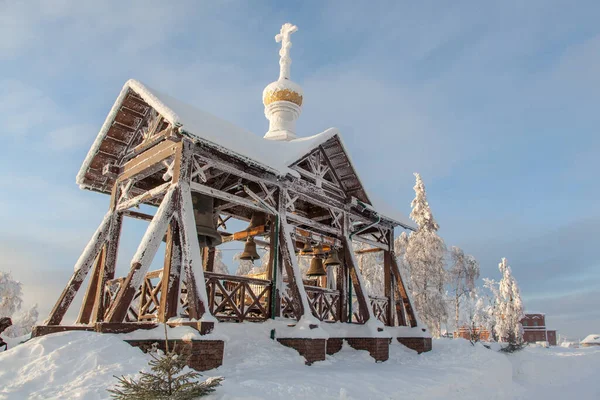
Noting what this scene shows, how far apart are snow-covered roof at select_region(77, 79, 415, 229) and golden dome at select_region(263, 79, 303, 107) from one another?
3641 millimetres

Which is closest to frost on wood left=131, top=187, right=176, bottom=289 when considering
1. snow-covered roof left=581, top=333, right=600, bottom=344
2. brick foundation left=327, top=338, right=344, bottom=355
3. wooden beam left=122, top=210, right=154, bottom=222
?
wooden beam left=122, top=210, right=154, bottom=222

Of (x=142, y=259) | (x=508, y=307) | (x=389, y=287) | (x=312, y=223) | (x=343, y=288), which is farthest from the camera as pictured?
(x=508, y=307)

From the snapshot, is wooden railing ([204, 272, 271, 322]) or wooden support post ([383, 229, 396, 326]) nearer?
wooden railing ([204, 272, 271, 322])

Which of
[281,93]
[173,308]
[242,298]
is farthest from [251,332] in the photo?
[281,93]

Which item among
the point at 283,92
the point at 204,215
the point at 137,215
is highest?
the point at 283,92

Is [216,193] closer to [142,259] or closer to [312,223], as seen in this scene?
[142,259]

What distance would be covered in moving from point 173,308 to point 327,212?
7733 mm

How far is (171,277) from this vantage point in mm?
9266

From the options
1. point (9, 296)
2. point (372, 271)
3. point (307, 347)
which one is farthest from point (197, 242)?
point (372, 271)

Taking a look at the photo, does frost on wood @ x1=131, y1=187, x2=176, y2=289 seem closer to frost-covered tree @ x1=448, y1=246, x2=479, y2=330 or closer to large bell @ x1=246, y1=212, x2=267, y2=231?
large bell @ x1=246, y1=212, x2=267, y2=231

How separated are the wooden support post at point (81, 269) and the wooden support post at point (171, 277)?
310 centimetres

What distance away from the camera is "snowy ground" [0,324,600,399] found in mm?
6355

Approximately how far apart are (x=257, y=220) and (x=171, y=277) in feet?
14.5

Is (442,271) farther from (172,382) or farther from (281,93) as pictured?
(172,382)
